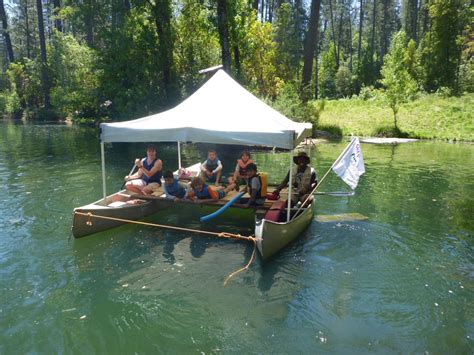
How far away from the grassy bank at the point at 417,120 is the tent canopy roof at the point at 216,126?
70.2 feet

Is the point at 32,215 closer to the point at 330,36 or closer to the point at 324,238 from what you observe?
the point at 324,238

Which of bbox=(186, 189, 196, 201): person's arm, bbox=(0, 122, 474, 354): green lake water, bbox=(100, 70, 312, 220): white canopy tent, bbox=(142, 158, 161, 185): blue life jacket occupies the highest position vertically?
bbox=(100, 70, 312, 220): white canopy tent

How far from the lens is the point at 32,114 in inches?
1949

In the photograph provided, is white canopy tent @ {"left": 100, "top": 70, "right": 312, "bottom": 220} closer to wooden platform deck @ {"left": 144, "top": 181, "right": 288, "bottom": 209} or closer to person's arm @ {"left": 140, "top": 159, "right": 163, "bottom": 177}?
person's arm @ {"left": 140, "top": 159, "right": 163, "bottom": 177}

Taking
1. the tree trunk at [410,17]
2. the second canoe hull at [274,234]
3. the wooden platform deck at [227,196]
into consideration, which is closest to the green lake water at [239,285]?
the second canoe hull at [274,234]

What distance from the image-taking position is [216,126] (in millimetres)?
9781

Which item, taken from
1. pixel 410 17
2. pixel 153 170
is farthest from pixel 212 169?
pixel 410 17

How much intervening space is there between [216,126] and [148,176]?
2911 millimetres

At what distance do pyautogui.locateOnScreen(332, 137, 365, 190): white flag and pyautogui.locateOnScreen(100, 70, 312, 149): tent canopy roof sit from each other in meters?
1.12

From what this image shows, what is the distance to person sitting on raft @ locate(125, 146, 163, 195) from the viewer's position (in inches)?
447

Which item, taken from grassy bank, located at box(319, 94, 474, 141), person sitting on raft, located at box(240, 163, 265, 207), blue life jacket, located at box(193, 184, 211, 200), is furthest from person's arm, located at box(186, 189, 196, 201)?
grassy bank, located at box(319, 94, 474, 141)

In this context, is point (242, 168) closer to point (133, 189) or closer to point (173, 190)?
point (173, 190)

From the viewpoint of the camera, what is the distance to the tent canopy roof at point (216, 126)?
905cm

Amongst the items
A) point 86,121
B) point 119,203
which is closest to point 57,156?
point 119,203
